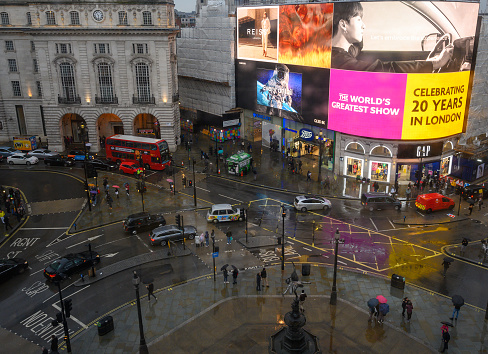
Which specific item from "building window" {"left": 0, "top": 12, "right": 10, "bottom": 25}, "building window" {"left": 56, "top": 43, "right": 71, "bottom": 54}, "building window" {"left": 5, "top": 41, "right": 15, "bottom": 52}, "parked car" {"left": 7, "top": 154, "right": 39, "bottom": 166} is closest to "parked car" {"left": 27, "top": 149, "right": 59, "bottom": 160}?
"parked car" {"left": 7, "top": 154, "right": 39, "bottom": 166}

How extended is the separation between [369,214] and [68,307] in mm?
31822

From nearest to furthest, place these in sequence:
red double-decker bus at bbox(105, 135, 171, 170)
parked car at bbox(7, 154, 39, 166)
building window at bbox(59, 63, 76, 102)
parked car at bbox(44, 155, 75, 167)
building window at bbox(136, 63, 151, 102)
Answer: red double-decker bus at bbox(105, 135, 171, 170) < parked car at bbox(44, 155, 75, 167) < parked car at bbox(7, 154, 39, 166) < building window at bbox(59, 63, 76, 102) < building window at bbox(136, 63, 151, 102)

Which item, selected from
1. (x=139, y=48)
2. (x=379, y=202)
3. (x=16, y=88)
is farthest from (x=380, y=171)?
(x=16, y=88)

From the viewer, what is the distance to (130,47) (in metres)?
66.5

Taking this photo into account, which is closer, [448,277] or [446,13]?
[448,277]

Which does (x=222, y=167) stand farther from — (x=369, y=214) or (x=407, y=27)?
(x=407, y=27)

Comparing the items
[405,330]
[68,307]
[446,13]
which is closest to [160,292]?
[68,307]

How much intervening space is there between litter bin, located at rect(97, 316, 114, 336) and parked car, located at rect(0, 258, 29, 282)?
37.8ft

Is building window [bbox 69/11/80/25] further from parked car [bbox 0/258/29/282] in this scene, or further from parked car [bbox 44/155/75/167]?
parked car [bbox 0/258/29/282]

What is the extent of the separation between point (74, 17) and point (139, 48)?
985 cm

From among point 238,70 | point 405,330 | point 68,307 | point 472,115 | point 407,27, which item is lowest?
point 405,330

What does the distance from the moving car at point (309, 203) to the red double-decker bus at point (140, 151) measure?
21.9 meters

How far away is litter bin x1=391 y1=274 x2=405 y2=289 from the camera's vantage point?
3325 cm

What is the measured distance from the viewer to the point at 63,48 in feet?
217
